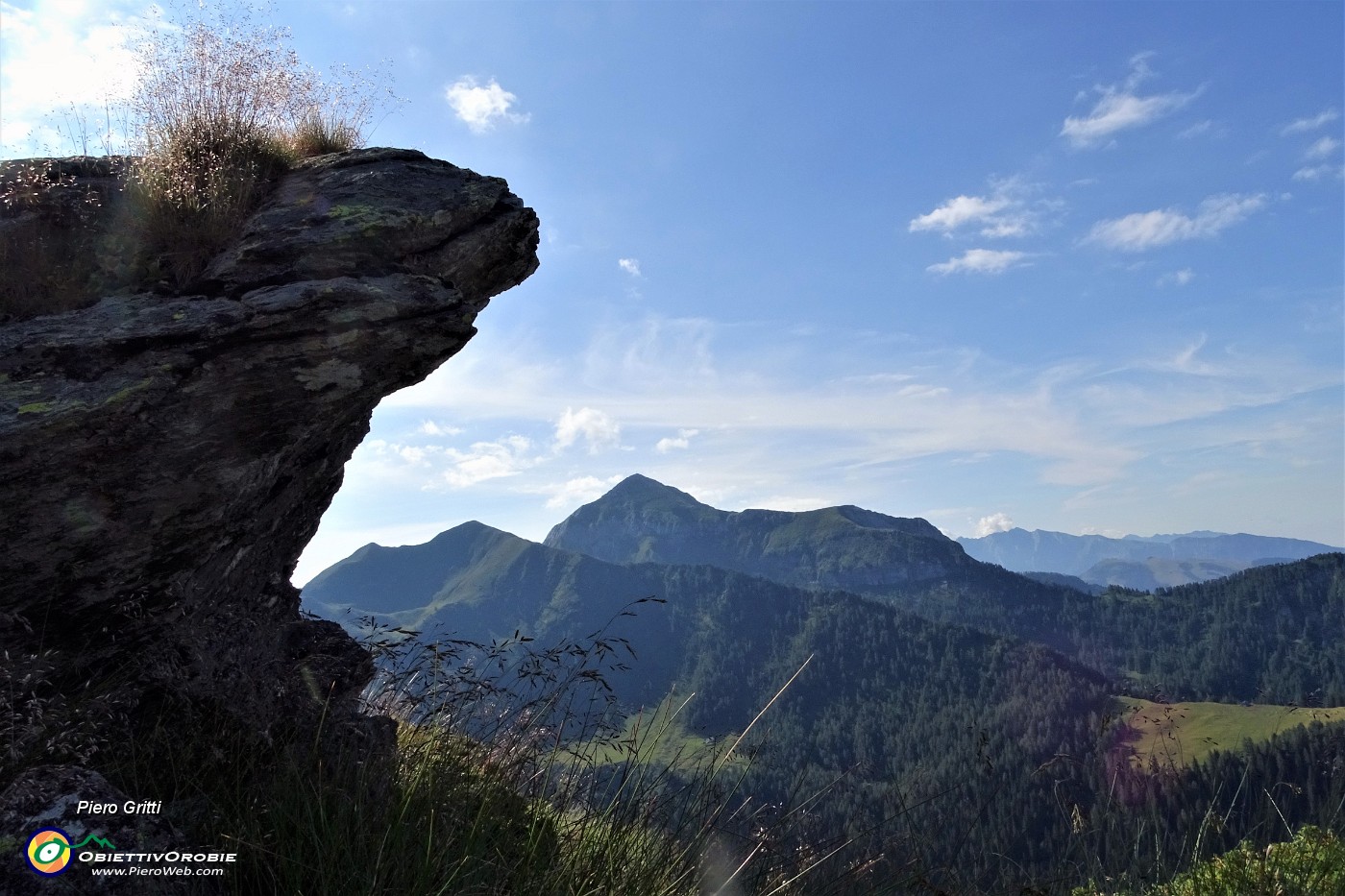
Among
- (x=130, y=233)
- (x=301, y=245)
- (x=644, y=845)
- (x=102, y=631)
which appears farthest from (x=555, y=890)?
(x=130, y=233)

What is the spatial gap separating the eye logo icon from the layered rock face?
76cm

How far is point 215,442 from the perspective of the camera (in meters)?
6.55

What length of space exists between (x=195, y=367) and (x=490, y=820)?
482cm

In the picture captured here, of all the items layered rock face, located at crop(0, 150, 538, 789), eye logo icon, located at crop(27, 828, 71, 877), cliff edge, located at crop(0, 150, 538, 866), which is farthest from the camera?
layered rock face, located at crop(0, 150, 538, 789)

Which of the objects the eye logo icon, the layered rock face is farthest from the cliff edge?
the eye logo icon

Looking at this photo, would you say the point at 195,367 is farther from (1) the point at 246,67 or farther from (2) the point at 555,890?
(2) the point at 555,890

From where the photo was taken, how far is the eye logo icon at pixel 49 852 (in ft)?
10.8

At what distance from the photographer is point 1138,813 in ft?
16.3
